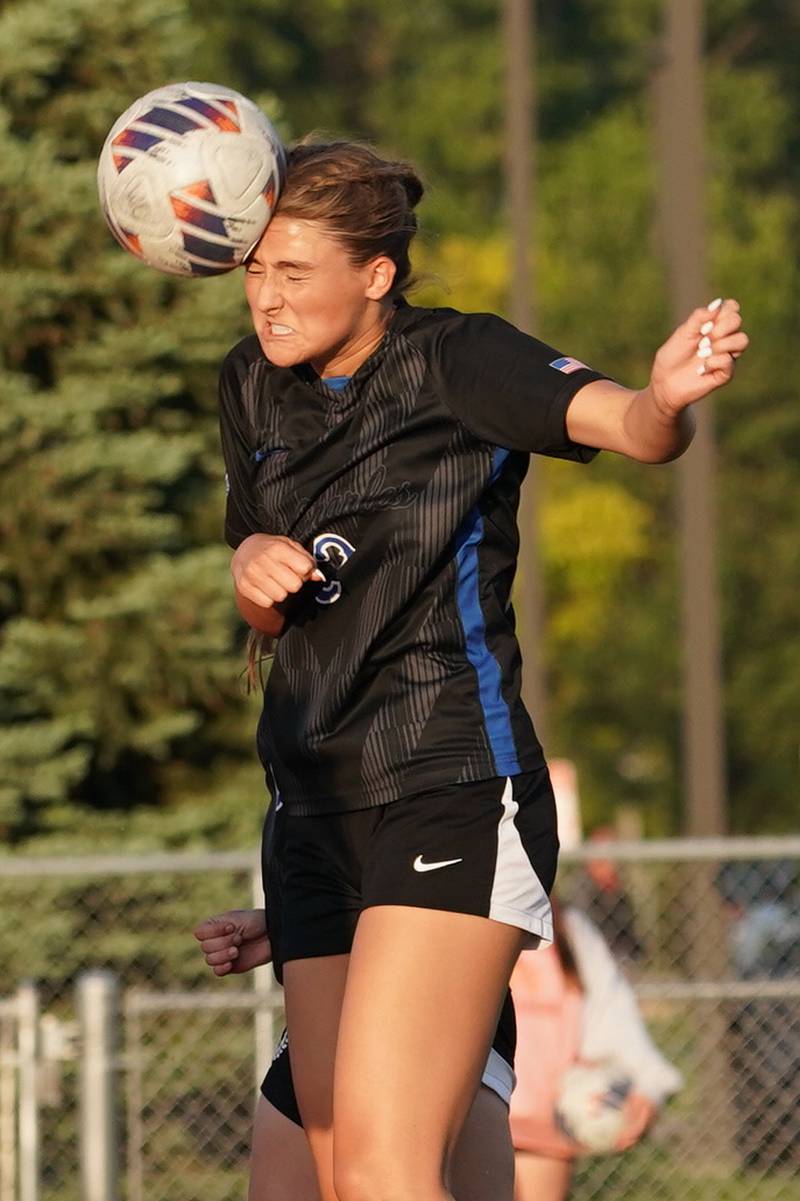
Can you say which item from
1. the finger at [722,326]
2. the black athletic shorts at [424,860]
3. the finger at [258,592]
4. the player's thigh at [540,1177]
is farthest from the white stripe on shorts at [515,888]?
the player's thigh at [540,1177]

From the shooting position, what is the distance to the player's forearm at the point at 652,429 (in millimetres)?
3473

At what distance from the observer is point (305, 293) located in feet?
12.6

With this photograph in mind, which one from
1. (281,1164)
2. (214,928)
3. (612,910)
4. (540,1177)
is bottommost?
(612,910)

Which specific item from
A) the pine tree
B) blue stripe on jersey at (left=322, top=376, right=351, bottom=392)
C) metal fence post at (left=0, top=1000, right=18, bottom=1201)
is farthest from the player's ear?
the pine tree

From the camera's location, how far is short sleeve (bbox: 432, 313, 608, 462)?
3.63 metres

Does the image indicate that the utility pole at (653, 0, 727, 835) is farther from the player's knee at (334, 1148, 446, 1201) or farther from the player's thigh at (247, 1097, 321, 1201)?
the player's knee at (334, 1148, 446, 1201)

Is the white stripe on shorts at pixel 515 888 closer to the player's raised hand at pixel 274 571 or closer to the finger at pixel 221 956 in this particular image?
the player's raised hand at pixel 274 571

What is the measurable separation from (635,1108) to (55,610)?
203 inches

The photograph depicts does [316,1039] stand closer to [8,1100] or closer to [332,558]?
[332,558]

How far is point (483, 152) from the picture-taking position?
40.6 meters

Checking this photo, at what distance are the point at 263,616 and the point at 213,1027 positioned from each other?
5726 mm

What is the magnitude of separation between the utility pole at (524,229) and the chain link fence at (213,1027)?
6.26m

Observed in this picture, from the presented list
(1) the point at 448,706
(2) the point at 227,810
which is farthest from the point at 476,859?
(2) the point at 227,810

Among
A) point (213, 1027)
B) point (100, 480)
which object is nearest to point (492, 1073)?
point (213, 1027)
